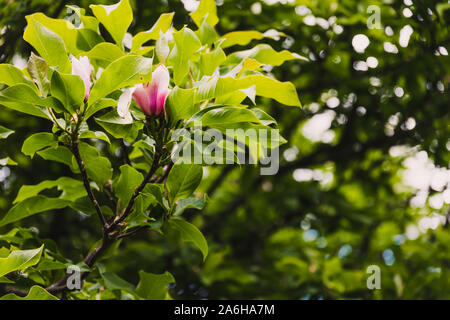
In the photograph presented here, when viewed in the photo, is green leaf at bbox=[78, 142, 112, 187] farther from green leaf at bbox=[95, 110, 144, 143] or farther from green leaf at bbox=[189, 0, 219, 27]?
green leaf at bbox=[189, 0, 219, 27]

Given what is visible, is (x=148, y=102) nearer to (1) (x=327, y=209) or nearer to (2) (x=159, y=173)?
(2) (x=159, y=173)

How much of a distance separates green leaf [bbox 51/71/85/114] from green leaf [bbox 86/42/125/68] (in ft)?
0.40

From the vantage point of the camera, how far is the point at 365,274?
200 cm

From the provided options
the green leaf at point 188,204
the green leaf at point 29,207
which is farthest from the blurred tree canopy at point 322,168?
the green leaf at point 188,204

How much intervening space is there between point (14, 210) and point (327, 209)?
160 centimetres

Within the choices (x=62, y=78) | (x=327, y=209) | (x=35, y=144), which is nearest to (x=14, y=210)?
(x=35, y=144)

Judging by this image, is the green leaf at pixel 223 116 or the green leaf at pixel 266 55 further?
the green leaf at pixel 266 55

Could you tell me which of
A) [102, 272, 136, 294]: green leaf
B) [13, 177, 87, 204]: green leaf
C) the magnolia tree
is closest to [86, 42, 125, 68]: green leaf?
the magnolia tree

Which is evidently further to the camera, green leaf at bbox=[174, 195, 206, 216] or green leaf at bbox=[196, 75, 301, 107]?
green leaf at bbox=[174, 195, 206, 216]

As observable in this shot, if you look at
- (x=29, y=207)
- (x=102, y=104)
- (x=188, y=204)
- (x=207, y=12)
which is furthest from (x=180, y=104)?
(x=29, y=207)

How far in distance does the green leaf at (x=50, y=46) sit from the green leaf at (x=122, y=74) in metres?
0.10

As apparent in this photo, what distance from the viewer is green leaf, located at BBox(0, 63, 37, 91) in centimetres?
85

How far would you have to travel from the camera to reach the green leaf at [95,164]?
991mm

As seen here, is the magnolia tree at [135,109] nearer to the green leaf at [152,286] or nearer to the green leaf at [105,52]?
the green leaf at [105,52]
